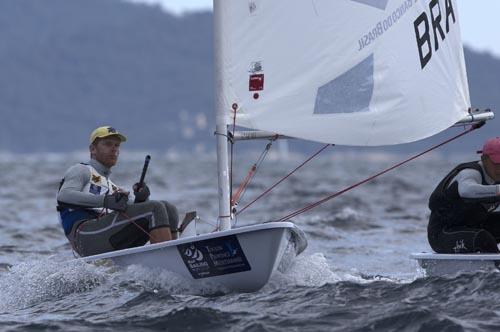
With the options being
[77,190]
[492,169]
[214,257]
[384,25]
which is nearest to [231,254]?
[214,257]

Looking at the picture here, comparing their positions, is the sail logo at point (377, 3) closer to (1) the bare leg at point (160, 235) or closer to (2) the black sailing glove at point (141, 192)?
(2) the black sailing glove at point (141, 192)

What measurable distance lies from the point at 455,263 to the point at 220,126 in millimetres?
2072

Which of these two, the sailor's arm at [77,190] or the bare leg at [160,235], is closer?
the bare leg at [160,235]

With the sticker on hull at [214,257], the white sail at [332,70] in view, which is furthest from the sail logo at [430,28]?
the sticker on hull at [214,257]

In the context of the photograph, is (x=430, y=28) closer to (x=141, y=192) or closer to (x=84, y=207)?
(x=141, y=192)

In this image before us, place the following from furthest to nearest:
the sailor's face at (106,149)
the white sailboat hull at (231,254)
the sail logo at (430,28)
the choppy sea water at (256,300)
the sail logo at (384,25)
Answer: the sailor's face at (106,149) → the sail logo at (430,28) → the sail logo at (384,25) → the white sailboat hull at (231,254) → the choppy sea water at (256,300)

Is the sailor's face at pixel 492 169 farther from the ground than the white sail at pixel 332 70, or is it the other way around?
the white sail at pixel 332 70

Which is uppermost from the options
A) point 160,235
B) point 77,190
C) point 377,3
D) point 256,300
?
point 377,3

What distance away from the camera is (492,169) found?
339 inches

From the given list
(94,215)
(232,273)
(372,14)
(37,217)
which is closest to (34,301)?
(94,215)

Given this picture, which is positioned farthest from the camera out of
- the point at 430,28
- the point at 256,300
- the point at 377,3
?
the point at 430,28

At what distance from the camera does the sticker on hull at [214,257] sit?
8086 mm

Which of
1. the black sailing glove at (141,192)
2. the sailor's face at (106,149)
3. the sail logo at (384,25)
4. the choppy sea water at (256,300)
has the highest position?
the sail logo at (384,25)

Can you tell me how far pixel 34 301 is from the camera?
345 inches
